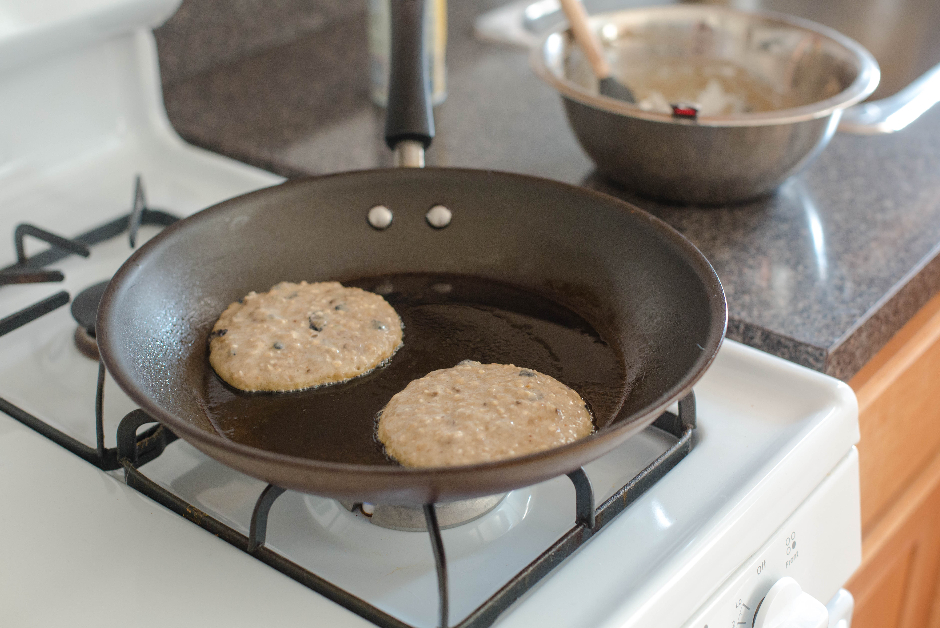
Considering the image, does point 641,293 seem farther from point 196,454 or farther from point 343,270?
point 196,454

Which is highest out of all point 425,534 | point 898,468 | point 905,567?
point 425,534

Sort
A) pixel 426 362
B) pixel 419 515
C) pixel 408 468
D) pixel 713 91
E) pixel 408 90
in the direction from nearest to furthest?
pixel 408 468
pixel 419 515
pixel 426 362
pixel 408 90
pixel 713 91

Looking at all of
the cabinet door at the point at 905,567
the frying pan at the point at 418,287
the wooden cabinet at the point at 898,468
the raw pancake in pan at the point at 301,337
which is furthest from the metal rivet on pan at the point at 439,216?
the cabinet door at the point at 905,567

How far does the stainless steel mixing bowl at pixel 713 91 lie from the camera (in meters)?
0.98

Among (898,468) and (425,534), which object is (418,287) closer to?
(425,534)

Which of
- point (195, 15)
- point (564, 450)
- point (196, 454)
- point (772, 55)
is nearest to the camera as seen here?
point (564, 450)

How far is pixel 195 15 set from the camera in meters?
1.34

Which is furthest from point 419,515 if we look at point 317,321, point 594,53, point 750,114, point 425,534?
point 594,53

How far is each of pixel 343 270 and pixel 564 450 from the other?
474mm

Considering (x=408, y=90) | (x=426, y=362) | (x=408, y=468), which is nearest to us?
(x=408, y=468)

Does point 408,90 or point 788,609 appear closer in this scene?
point 788,609

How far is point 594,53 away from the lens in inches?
45.6

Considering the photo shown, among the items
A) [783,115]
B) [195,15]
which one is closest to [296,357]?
[783,115]

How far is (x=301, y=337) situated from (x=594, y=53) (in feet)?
2.01
